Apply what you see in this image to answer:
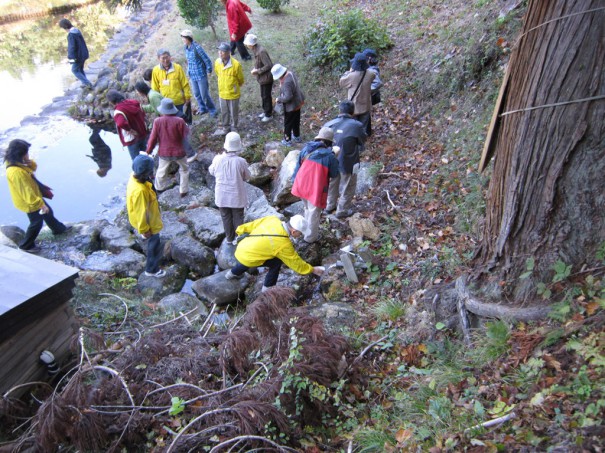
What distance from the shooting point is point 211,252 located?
761 cm

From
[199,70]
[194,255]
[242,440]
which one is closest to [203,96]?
[199,70]

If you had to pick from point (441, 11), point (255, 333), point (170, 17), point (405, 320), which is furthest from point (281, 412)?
point (170, 17)

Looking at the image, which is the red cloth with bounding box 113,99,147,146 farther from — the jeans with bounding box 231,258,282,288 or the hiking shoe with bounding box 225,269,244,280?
the jeans with bounding box 231,258,282,288

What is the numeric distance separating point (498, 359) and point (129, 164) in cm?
1052

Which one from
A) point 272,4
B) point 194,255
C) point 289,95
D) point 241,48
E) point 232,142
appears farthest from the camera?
point 272,4

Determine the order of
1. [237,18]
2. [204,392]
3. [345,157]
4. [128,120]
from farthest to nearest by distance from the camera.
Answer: [237,18] < [128,120] < [345,157] < [204,392]

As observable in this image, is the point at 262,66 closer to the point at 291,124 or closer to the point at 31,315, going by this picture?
the point at 291,124

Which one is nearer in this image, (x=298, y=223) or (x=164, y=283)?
(x=298, y=223)

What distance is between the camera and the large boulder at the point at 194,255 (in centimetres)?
743

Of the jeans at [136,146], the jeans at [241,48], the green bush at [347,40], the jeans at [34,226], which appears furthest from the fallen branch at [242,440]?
the jeans at [241,48]

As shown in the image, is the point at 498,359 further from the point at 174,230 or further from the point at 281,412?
the point at 174,230

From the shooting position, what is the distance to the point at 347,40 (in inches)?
429

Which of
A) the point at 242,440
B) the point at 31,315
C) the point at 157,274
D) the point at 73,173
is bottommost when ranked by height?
the point at 157,274

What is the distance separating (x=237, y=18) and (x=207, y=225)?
6.28 meters
